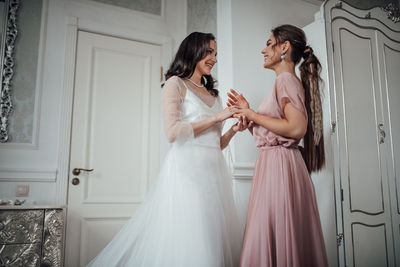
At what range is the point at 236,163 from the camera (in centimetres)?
224

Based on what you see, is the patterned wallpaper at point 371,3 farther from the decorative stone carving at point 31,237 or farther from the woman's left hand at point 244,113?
the decorative stone carving at point 31,237

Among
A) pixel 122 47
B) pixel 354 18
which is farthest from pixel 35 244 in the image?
pixel 354 18

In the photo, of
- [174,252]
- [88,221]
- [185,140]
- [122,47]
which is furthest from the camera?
[122,47]

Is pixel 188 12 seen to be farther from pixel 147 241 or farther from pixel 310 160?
pixel 147 241

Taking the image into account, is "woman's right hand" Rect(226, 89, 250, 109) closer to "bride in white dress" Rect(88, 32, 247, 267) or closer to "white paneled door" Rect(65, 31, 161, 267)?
"bride in white dress" Rect(88, 32, 247, 267)

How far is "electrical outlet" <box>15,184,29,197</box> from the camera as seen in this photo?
8.86ft

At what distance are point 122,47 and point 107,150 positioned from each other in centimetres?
105

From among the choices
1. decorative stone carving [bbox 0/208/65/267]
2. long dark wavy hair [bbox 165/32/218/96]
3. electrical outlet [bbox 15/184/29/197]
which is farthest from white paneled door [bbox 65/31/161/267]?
long dark wavy hair [bbox 165/32/218/96]

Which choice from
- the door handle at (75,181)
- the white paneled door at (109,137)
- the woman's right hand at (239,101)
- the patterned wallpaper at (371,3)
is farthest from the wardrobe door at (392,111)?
the door handle at (75,181)

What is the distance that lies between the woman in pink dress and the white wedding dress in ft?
0.50

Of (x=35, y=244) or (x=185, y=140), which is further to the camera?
(x=35, y=244)

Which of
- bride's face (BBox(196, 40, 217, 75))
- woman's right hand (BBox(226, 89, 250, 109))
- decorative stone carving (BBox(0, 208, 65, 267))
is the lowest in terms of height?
decorative stone carving (BBox(0, 208, 65, 267))

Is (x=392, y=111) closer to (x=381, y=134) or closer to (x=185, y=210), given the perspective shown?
(x=381, y=134)

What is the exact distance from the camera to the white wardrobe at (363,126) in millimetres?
2094
